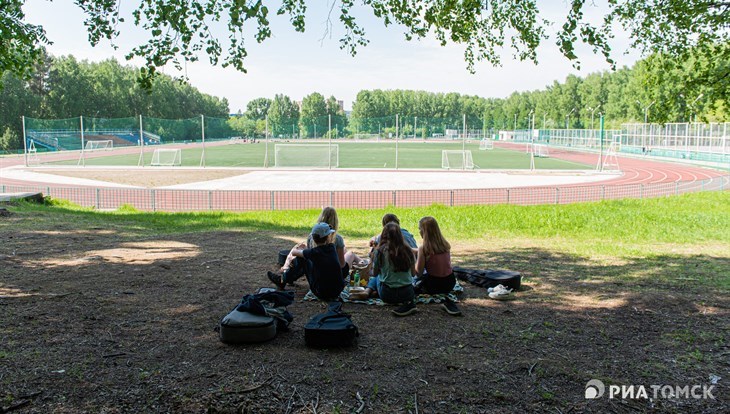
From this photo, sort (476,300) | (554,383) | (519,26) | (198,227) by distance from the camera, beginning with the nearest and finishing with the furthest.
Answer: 1. (554,383)
2. (476,300)
3. (519,26)
4. (198,227)

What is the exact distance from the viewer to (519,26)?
31.7 ft

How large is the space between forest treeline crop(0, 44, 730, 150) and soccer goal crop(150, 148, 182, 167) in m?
8.04

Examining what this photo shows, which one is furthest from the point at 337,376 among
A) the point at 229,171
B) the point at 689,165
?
the point at 689,165

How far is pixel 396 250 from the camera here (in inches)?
245

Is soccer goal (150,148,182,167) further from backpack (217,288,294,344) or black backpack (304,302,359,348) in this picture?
black backpack (304,302,359,348)

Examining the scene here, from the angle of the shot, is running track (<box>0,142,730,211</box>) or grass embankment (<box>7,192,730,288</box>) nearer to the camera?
grass embankment (<box>7,192,730,288</box>)

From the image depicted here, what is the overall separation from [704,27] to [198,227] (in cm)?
1181

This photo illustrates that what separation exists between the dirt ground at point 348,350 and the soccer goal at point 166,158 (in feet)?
120

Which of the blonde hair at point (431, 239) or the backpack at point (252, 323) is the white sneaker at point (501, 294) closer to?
the blonde hair at point (431, 239)

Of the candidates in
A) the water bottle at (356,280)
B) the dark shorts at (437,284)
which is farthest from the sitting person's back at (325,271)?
the dark shorts at (437,284)

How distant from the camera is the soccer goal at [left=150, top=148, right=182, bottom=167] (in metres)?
43.2

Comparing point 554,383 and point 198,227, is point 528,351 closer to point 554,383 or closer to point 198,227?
point 554,383

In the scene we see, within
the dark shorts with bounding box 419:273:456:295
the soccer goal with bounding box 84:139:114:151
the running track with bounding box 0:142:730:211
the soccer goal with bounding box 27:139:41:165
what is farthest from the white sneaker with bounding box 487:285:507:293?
the soccer goal with bounding box 84:139:114:151

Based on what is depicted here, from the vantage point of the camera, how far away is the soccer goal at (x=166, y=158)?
4324cm
